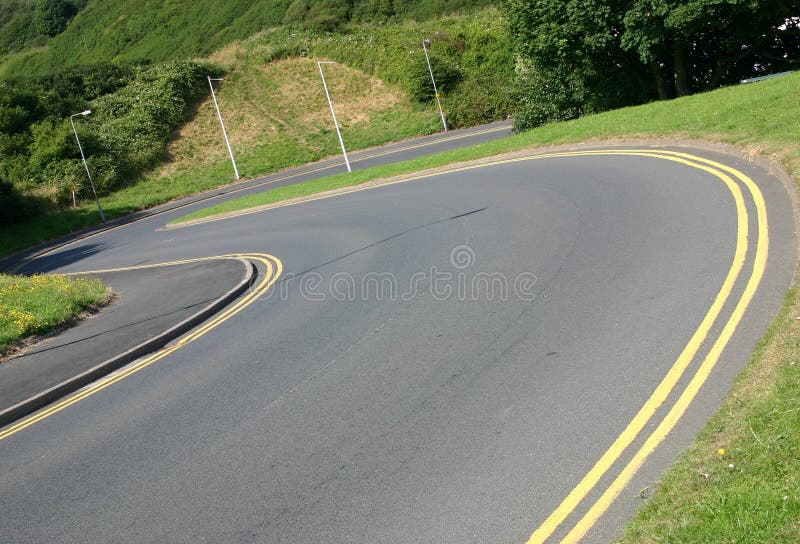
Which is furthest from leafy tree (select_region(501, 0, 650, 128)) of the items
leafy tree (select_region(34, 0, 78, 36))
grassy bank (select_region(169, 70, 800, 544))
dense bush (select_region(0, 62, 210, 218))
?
leafy tree (select_region(34, 0, 78, 36))

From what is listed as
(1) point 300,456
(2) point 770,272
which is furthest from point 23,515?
(2) point 770,272

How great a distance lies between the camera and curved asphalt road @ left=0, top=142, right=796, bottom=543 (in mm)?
5406

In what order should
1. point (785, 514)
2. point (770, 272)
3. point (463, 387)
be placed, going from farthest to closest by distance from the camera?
point (770, 272)
point (463, 387)
point (785, 514)

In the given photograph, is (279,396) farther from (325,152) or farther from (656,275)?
(325,152)

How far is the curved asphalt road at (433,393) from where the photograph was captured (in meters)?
5.41

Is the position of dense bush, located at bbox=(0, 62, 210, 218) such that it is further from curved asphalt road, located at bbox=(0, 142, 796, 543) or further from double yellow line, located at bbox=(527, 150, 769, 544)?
double yellow line, located at bbox=(527, 150, 769, 544)

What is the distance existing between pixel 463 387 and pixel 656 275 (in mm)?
3259

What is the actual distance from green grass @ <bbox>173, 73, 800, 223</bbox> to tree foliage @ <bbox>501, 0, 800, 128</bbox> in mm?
4417

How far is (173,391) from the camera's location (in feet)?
30.6

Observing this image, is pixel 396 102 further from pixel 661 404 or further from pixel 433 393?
pixel 661 404

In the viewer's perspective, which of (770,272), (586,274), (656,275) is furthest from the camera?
(586,274)

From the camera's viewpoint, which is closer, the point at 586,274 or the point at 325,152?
the point at 586,274

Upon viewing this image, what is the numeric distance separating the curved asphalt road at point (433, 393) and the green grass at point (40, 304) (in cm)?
465

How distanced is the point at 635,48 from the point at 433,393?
88.4ft
